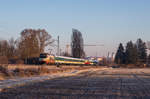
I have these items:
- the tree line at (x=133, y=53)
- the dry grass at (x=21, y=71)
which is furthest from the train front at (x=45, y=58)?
the tree line at (x=133, y=53)

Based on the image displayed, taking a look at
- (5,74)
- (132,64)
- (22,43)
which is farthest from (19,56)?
(132,64)

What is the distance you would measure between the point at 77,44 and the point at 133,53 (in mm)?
32414

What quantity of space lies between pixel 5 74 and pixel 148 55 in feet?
393

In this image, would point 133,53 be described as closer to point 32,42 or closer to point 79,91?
point 32,42

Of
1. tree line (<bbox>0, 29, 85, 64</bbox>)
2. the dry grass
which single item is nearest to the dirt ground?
the dry grass

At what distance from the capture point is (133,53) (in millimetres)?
124000

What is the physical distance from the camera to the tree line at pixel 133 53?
12476cm

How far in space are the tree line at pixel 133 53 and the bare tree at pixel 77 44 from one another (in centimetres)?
2703

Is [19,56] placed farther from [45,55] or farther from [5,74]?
[5,74]

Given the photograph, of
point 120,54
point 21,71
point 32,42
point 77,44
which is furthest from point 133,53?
point 21,71

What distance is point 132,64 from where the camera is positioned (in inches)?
4857

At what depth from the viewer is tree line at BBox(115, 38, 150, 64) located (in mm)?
124762

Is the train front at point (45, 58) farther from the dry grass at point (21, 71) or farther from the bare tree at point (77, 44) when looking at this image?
the bare tree at point (77, 44)

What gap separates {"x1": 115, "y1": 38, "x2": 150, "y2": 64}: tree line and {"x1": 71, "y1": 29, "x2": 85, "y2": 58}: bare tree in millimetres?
27027
